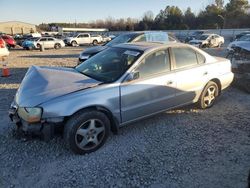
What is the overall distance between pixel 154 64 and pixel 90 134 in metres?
1.71

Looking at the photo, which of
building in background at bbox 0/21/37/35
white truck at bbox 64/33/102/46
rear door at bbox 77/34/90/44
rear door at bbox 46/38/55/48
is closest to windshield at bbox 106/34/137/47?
rear door at bbox 46/38/55/48

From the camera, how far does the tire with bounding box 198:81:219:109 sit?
5.67 m

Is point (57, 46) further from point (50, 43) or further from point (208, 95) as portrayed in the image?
point (208, 95)

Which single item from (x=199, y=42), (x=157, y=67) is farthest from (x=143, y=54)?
(x=199, y=42)

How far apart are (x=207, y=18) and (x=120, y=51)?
217 feet

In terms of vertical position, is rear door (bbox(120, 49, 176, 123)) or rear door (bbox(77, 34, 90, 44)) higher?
rear door (bbox(120, 49, 176, 123))

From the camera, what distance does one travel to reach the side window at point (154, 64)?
4.58 m

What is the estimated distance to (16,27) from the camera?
273ft

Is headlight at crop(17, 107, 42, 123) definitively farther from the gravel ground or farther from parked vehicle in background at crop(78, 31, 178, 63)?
parked vehicle in background at crop(78, 31, 178, 63)

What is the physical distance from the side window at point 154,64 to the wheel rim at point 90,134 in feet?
3.76

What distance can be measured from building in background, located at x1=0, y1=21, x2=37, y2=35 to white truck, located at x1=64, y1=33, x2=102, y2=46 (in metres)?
49.9

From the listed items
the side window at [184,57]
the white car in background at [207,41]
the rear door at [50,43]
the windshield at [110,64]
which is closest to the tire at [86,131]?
the windshield at [110,64]

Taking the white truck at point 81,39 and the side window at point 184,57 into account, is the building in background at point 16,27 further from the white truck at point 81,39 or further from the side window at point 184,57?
the side window at point 184,57

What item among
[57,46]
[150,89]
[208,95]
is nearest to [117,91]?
[150,89]
